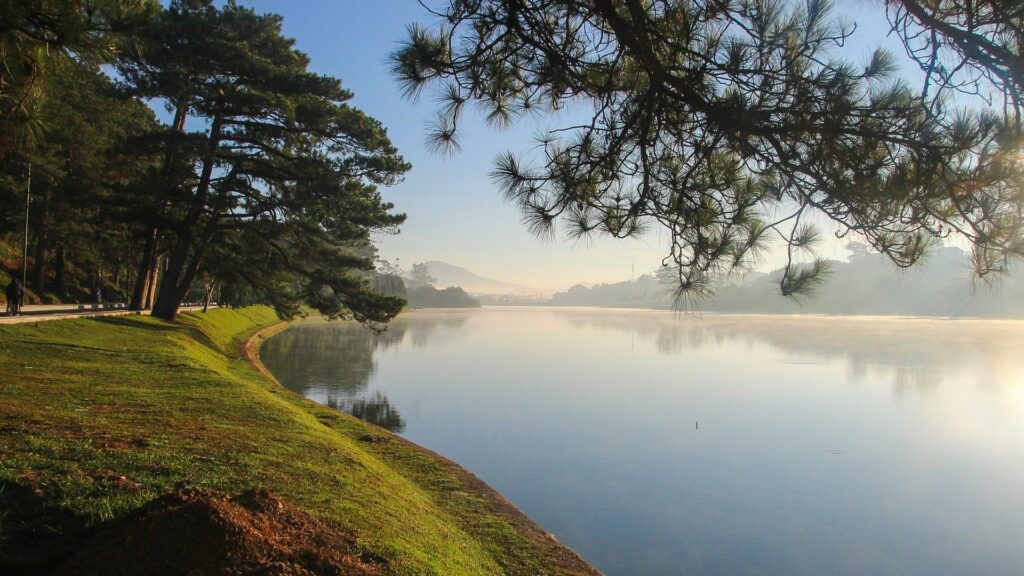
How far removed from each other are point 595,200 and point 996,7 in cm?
248

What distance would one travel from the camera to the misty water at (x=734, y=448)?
652cm

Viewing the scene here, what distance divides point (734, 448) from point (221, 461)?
837cm

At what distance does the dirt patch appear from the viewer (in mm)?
2307

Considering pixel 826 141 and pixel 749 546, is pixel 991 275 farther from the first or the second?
pixel 749 546

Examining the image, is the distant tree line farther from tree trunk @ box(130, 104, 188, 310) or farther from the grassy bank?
the grassy bank

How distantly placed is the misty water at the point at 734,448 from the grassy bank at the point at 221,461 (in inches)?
44.4

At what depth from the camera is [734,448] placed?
34.1 ft

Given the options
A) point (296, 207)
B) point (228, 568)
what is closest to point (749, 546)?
point (228, 568)

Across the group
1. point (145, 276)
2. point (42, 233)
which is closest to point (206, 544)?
point (145, 276)

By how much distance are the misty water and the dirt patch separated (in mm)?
3929

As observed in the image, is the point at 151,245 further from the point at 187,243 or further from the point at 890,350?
the point at 890,350

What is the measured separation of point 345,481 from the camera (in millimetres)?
5074

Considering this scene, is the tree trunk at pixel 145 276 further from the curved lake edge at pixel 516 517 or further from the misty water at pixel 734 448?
the curved lake edge at pixel 516 517

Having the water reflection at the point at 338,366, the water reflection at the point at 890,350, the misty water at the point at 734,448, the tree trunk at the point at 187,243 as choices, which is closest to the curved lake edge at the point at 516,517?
the misty water at the point at 734,448
